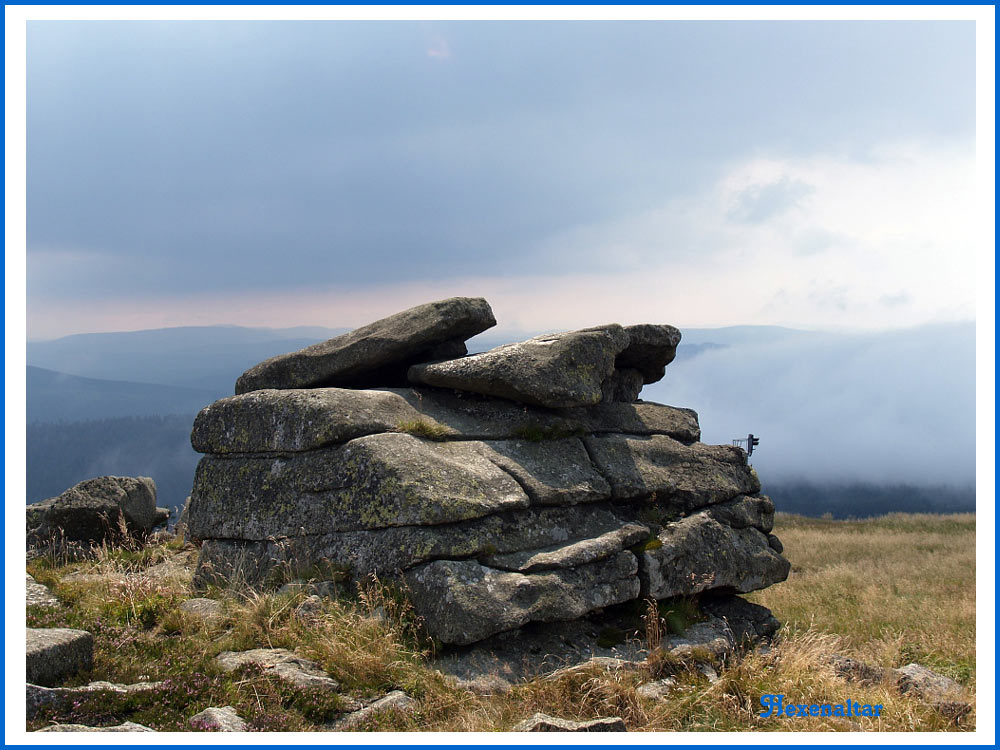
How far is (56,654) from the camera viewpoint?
9.24 metres

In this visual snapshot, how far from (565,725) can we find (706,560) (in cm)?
561

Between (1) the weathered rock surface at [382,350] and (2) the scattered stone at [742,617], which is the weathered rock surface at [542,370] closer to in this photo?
(1) the weathered rock surface at [382,350]

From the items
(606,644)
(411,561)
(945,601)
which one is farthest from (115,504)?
(945,601)

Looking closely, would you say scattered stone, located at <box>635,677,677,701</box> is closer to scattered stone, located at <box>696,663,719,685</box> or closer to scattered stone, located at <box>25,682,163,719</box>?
scattered stone, located at <box>696,663,719,685</box>

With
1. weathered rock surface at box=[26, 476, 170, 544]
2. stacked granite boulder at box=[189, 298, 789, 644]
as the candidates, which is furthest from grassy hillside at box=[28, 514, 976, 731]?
weathered rock surface at box=[26, 476, 170, 544]

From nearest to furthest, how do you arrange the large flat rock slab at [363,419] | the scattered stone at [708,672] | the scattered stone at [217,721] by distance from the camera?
the scattered stone at [217,721] → the scattered stone at [708,672] → the large flat rock slab at [363,419]

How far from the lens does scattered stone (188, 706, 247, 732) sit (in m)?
8.45

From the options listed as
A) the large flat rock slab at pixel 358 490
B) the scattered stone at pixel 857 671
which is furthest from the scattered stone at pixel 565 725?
the scattered stone at pixel 857 671

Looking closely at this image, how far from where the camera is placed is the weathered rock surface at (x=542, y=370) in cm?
1372

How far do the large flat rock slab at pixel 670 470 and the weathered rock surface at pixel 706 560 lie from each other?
0.59 meters

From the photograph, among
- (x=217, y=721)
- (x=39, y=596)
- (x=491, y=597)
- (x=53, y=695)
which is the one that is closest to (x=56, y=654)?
(x=53, y=695)

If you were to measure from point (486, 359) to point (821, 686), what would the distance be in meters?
7.42

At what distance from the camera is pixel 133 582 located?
12.2 meters

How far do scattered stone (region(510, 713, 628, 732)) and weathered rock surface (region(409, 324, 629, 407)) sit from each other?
236 inches
